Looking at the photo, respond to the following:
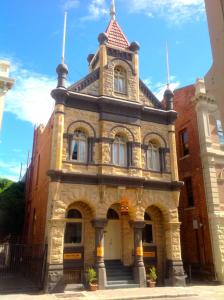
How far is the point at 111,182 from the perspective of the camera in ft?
57.5

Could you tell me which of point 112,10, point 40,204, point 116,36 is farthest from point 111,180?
point 112,10

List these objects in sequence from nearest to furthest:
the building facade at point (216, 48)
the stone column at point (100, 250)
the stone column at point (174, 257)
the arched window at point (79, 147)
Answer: the building facade at point (216, 48), the stone column at point (100, 250), the stone column at point (174, 257), the arched window at point (79, 147)

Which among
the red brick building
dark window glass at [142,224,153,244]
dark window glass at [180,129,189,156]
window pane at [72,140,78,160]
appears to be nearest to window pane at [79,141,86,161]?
window pane at [72,140,78,160]

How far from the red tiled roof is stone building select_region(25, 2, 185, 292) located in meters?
0.47

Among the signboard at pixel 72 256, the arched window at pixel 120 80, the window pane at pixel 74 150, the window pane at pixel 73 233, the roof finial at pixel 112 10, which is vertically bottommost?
the signboard at pixel 72 256

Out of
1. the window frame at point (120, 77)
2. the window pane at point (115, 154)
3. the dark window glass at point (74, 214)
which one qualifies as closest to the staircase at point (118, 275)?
the dark window glass at point (74, 214)

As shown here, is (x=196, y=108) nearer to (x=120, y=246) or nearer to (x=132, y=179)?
(x=132, y=179)

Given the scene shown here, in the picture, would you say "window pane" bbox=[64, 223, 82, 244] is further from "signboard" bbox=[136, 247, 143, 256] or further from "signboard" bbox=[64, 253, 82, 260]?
"signboard" bbox=[136, 247, 143, 256]

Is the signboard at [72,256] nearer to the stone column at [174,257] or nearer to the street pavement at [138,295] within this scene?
the street pavement at [138,295]

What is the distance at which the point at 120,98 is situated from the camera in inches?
782

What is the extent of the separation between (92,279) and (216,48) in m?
15.4

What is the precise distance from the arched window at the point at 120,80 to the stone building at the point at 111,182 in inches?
2.9

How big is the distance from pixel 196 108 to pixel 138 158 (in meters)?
7.13

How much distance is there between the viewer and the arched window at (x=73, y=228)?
1666cm
